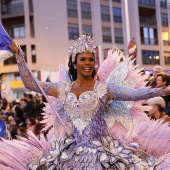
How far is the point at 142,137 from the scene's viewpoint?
3.88 metres

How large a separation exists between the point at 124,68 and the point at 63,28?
72.1 feet

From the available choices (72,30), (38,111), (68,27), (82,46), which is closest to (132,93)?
(82,46)

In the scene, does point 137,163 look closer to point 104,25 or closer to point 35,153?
point 35,153

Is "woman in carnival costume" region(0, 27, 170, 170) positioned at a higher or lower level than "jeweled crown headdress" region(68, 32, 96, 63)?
lower

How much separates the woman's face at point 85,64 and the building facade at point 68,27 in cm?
1909

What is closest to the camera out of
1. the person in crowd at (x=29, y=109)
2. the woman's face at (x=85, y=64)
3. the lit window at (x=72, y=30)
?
the woman's face at (x=85, y=64)

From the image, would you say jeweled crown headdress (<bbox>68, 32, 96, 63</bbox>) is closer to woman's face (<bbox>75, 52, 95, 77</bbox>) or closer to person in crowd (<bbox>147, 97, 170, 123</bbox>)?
woman's face (<bbox>75, 52, 95, 77</bbox>)

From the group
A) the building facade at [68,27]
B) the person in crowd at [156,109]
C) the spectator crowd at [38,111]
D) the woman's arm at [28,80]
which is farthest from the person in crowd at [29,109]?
the building facade at [68,27]

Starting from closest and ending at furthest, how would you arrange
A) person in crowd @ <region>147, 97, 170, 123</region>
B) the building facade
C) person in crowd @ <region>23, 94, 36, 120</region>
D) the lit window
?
person in crowd @ <region>147, 97, 170, 123</region>
person in crowd @ <region>23, 94, 36, 120</region>
the building facade
the lit window

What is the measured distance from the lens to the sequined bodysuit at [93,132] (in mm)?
3016

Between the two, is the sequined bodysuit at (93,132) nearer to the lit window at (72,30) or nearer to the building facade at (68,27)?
the building facade at (68,27)

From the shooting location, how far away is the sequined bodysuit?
3016 mm

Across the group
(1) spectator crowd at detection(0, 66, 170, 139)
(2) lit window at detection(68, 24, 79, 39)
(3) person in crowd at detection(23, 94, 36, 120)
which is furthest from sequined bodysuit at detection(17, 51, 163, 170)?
(2) lit window at detection(68, 24, 79, 39)

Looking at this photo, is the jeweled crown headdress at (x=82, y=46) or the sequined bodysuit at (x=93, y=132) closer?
the sequined bodysuit at (x=93, y=132)
